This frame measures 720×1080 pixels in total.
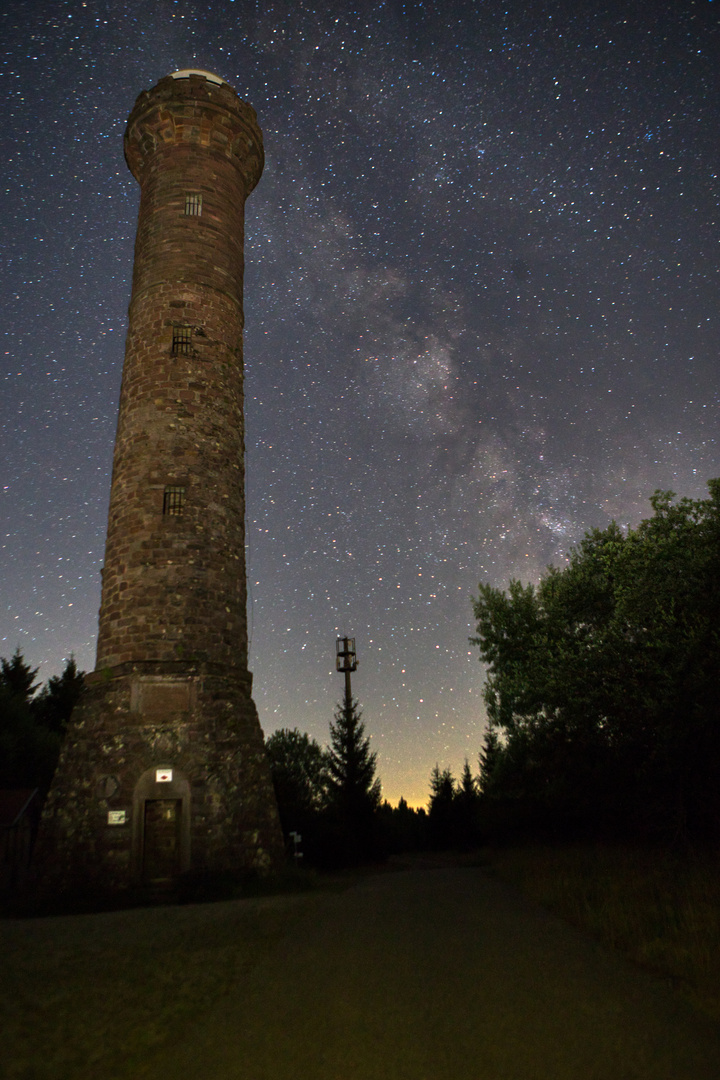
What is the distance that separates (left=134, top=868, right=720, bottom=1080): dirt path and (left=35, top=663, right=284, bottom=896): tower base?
7724 millimetres

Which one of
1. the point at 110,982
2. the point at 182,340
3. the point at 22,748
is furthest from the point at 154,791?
Result: the point at 22,748

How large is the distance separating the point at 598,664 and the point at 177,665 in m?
11.5

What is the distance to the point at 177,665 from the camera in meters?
15.9

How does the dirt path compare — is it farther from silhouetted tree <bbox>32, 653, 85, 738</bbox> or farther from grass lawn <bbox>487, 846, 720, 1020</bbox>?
silhouetted tree <bbox>32, 653, 85, 738</bbox>

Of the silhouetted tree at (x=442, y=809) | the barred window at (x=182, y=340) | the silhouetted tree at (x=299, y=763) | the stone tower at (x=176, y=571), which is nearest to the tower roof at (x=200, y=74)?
the stone tower at (x=176, y=571)

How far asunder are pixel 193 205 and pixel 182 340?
15.2 ft

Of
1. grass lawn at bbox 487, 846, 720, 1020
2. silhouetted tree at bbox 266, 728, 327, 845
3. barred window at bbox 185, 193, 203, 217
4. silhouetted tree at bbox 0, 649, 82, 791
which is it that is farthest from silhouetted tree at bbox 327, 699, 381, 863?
barred window at bbox 185, 193, 203, 217

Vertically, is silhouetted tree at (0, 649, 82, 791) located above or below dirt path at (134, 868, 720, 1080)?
above

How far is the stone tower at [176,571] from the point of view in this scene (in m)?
14.7

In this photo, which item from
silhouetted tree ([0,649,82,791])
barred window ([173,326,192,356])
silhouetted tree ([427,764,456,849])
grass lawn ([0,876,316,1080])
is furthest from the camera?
silhouetted tree ([427,764,456,849])

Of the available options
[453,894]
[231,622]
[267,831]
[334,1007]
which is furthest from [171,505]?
[334,1007]

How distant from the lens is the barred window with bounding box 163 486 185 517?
17.2 meters

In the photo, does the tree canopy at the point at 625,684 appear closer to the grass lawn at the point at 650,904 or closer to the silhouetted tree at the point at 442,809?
the grass lawn at the point at 650,904

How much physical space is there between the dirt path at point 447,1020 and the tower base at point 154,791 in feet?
25.3
